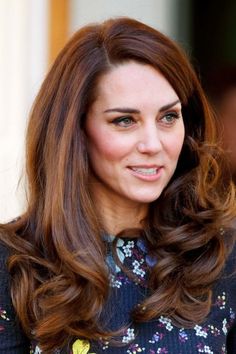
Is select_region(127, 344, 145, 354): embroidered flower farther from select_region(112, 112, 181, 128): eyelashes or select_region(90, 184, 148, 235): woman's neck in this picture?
select_region(112, 112, 181, 128): eyelashes

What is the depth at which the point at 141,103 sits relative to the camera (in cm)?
244

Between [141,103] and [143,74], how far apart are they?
10cm

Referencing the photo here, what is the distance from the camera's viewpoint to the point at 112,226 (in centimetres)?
260

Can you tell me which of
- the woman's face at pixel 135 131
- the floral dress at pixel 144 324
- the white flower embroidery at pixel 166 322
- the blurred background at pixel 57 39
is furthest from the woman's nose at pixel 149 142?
the blurred background at pixel 57 39

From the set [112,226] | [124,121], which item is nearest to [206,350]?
[112,226]

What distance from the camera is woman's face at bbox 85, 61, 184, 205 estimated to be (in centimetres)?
242

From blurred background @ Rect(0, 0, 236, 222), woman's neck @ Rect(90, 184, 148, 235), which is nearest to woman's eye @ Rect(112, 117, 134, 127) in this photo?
woman's neck @ Rect(90, 184, 148, 235)

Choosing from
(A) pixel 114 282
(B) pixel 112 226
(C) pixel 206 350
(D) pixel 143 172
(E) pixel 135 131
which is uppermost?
(E) pixel 135 131

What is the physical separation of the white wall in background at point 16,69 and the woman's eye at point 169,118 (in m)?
1.69

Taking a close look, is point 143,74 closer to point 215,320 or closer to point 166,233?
point 166,233

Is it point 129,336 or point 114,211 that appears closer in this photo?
point 129,336

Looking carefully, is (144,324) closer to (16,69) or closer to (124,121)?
(124,121)

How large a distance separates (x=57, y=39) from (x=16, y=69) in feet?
0.81

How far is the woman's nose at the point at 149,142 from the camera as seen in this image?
94.7 inches
